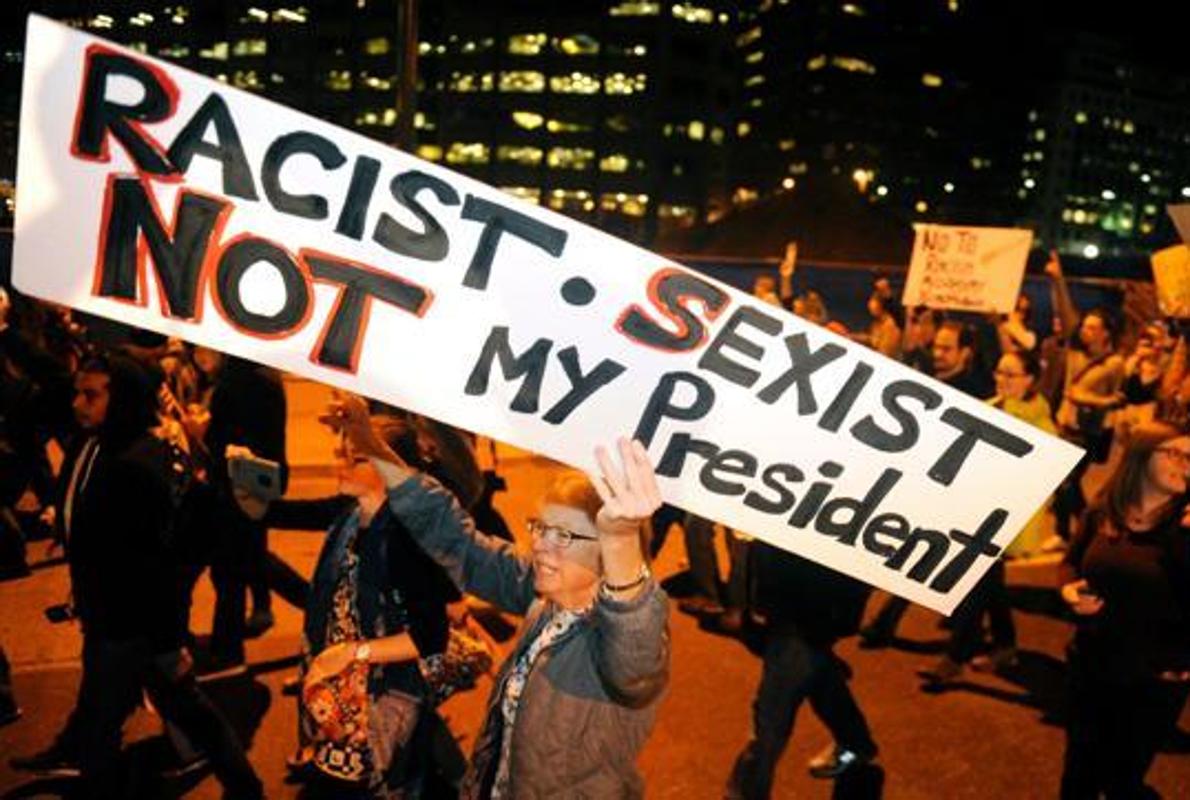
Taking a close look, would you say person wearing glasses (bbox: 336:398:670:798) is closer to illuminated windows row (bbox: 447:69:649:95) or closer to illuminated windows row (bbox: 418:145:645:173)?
illuminated windows row (bbox: 418:145:645:173)

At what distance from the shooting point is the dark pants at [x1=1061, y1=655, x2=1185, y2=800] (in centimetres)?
347

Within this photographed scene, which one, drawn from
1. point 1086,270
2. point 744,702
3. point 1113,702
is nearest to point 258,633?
point 744,702

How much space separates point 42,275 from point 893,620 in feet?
16.9

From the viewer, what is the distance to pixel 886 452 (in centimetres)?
238

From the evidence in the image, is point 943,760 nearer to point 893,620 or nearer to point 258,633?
point 893,620

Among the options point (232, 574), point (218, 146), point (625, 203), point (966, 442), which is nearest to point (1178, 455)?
point (966, 442)

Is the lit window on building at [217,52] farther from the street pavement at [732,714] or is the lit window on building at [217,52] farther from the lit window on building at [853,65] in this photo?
the street pavement at [732,714]

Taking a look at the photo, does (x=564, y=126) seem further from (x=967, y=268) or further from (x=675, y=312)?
(x=675, y=312)

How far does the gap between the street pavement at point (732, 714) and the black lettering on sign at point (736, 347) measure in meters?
1.62

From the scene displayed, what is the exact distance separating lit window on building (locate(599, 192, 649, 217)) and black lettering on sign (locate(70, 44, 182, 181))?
102m

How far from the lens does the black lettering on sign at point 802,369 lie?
2.31 m

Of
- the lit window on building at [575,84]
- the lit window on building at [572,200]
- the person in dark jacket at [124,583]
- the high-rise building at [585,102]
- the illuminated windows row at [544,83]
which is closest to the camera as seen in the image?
the person in dark jacket at [124,583]

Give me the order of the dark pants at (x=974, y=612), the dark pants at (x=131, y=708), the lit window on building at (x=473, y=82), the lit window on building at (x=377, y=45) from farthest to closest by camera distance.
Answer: the lit window on building at (x=377, y=45) < the lit window on building at (x=473, y=82) < the dark pants at (x=974, y=612) < the dark pants at (x=131, y=708)

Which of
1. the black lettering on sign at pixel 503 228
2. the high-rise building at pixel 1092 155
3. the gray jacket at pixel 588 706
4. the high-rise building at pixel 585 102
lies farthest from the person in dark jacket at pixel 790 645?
the high-rise building at pixel 1092 155
